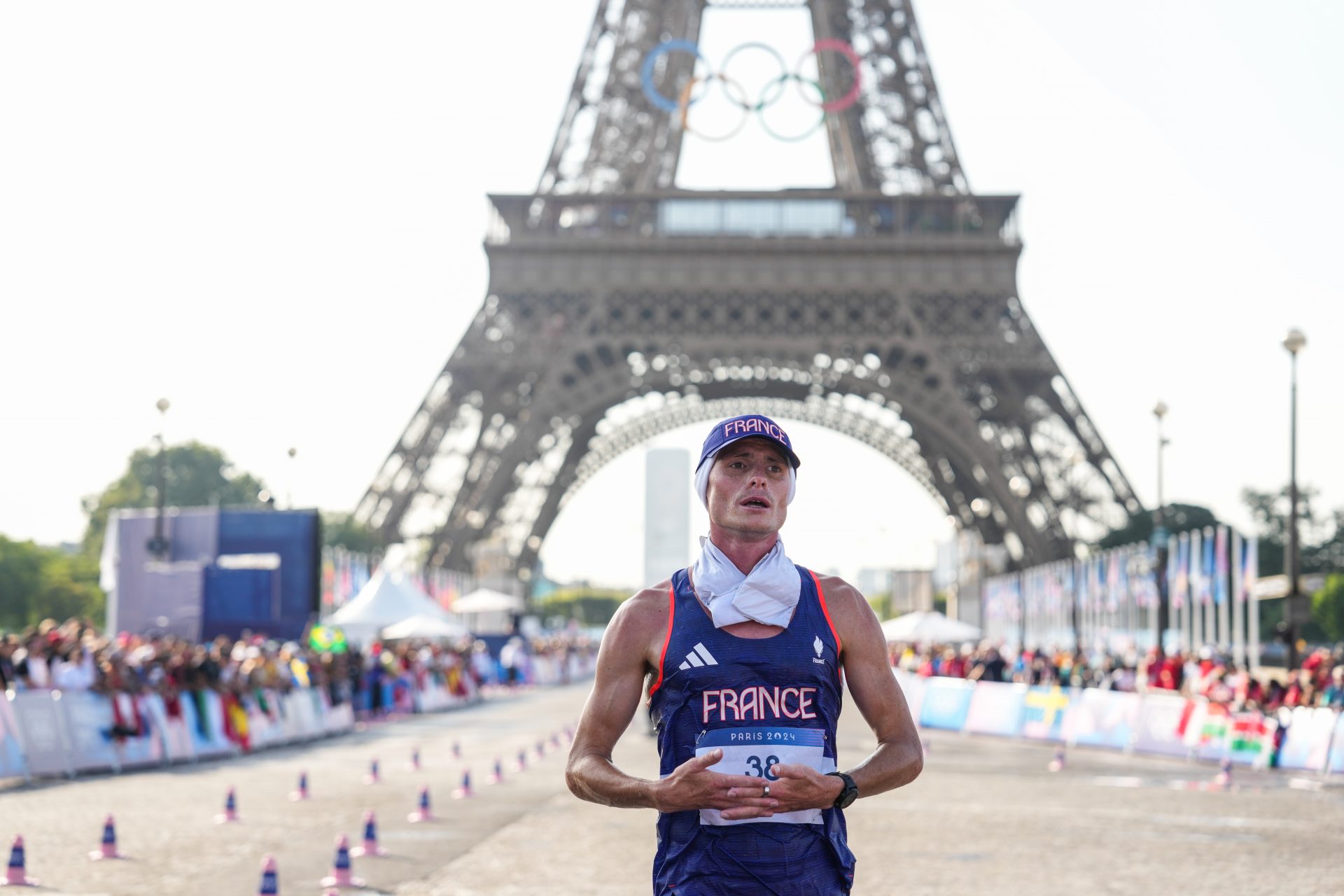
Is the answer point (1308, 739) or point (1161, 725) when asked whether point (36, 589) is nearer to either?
point (1161, 725)

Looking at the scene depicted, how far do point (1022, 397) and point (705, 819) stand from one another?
154 ft

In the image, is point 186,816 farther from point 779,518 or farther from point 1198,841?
point 779,518

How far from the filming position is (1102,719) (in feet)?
76.9

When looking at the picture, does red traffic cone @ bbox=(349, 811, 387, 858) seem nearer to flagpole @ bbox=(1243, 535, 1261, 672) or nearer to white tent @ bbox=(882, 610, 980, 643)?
flagpole @ bbox=(1243, 535, 1261, 672)

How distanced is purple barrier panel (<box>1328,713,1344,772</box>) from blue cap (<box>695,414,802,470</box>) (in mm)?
16578

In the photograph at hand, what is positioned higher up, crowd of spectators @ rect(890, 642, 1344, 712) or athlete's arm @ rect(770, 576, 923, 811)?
athlete's arm @ rect(770, 576, 923, 811)

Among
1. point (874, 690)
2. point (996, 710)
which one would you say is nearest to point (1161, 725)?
point (996, 710)

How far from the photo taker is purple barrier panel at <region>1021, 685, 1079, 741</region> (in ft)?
81.3

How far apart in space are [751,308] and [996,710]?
26072 mm

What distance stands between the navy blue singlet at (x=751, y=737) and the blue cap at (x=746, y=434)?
1.12 feet

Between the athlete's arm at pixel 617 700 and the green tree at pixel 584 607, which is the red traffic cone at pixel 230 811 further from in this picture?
the green tree at pixel 584 607

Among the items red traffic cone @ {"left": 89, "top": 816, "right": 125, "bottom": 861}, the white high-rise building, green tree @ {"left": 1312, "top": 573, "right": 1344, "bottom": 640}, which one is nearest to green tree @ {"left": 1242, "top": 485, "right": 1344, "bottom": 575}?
green tree @ {"left": 1312, "top": 573, "right": 1344, "bottom": 640}

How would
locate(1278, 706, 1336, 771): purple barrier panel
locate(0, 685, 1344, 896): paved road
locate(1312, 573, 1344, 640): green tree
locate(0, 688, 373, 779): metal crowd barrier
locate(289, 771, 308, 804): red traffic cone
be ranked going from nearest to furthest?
locate(0, 685, 1344, 896): paved road < locate(289, 771, 308, 804): red traffic cone < locate(0, 688, 373, 779): metal crowd barrier < locate(1278, 706, 1336, 771): purple barrier panel < locate(1312, 573, 1344, 640): green tree

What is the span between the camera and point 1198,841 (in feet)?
39.8
